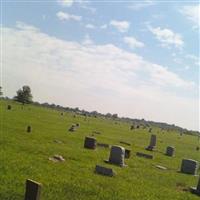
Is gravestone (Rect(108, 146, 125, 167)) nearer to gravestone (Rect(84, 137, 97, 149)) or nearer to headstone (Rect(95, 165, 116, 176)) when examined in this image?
headstone (Rect(95, 165, 116, 176))

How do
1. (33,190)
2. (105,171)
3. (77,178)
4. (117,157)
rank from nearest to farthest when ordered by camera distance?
(33,190)
(77,178)
(105,171)
(117,157)


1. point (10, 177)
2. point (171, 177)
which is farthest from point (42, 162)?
point (171, 177)

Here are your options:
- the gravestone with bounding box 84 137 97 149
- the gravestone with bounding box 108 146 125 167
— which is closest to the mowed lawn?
the gravestone with bounding box 108 146 125 167

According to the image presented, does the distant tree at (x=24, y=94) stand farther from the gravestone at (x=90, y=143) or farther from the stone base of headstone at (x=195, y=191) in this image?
the stone base of headstone at (x=195, y=191)

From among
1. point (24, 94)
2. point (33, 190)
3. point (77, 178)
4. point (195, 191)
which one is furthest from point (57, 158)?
point (24, 94)

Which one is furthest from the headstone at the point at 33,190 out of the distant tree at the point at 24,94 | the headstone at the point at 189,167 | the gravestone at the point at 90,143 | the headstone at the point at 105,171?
the distant tree at the point at 24,94

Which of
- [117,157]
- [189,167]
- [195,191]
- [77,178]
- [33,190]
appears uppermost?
[33,190]

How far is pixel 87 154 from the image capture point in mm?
25906

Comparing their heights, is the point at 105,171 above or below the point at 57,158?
below

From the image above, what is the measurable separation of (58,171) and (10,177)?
333cm

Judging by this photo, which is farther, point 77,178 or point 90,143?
point 90,143

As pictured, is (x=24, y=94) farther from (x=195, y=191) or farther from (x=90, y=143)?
(x=195, y=191)

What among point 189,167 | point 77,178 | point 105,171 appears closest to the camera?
point 77,178

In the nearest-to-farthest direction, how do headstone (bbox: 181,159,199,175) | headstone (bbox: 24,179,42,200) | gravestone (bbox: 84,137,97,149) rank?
1. headstone (bbox: 24,179,42,200)
2. headstone (bbox: 181,159,199,175)
3. gravestone (bbox: 84,137,97,149)
